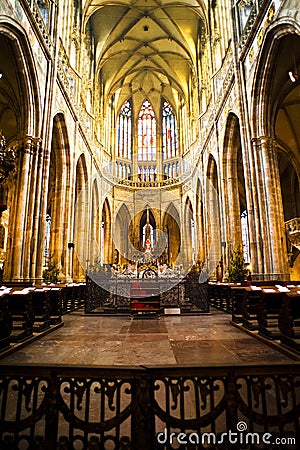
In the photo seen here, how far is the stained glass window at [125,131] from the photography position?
3194cm

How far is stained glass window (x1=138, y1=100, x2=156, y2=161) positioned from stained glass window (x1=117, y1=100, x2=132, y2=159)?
109 cm

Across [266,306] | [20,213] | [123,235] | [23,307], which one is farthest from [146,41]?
[23,307]

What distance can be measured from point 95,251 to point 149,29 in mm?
17906

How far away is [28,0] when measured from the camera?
10.6m

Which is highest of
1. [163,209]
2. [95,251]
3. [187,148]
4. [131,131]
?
[131,131]

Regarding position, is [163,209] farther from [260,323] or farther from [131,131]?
[260,323]

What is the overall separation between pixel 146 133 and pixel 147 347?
30.4m

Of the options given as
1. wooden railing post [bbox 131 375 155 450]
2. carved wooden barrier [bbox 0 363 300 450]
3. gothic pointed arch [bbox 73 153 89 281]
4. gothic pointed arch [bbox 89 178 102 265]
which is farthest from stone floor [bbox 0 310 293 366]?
gothic pointed arch [bbox 89 178 102 265]

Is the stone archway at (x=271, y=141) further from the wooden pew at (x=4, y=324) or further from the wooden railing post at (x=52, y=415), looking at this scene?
the wooden railing post at (x=52, y=415)

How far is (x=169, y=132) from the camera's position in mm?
32688

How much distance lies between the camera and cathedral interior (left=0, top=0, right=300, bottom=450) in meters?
2.16

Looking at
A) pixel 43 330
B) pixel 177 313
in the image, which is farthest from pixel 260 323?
pixel 43 330

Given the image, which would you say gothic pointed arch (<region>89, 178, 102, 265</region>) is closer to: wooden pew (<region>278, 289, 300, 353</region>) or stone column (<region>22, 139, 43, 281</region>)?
stone column (<region>22, 139, 43, 281</region>)

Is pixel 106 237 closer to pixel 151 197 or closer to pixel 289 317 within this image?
pixel 151 197
